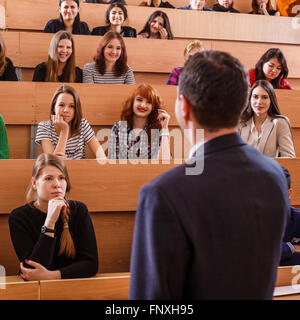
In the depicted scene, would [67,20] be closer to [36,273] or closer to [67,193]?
[67,193]

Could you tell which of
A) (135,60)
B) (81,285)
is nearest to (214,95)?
(81,285)

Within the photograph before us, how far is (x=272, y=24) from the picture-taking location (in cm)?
157

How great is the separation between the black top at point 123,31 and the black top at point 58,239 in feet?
2.80

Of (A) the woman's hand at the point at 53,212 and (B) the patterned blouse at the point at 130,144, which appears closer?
(A) the woman's hand at the point at 53,212

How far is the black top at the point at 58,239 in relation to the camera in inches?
25.5

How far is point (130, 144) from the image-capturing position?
98 cm

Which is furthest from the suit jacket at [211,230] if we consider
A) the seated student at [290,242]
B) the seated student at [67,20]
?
the seated student at [67,20]

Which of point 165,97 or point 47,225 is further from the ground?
point 165,97

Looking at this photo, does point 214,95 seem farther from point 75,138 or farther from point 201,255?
point 75,138

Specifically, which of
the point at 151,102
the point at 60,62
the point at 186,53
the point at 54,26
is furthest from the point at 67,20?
the point at 151,102

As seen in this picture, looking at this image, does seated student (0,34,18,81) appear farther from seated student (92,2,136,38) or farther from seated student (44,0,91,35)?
seated student (92,2,136,38)

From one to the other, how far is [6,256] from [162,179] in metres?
0.56

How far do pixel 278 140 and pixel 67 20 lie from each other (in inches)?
28.5

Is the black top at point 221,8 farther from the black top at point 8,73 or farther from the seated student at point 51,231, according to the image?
the seated student at point 51,231
